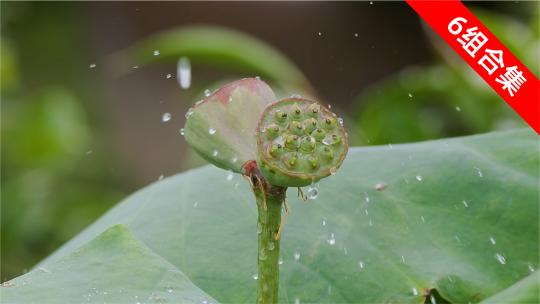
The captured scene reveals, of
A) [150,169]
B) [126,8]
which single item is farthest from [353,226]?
[126,8]

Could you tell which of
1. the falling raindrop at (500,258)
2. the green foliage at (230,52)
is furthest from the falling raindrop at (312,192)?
the green foliage at (230,52)

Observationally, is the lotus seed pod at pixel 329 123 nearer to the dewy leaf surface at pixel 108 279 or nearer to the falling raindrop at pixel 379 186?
the dewy leaf surface at pixel 108 279

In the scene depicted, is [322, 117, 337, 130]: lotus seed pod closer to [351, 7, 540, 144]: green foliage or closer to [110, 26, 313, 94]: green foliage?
[351, 7, 540, 144]: green foliage

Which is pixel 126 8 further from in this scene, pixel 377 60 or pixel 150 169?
pixel 377 60

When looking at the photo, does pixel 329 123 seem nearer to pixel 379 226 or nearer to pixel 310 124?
pixel 310 124

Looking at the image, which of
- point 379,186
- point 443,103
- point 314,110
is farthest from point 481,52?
point 443,103

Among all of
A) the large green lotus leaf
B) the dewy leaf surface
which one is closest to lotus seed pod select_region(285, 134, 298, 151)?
the dewy leaf surface
